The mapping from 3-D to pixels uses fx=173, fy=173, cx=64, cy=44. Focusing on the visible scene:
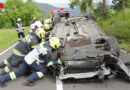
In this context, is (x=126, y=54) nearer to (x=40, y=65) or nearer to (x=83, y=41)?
(x=83, y=41)

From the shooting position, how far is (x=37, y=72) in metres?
4.79

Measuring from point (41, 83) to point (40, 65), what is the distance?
0.52 metres

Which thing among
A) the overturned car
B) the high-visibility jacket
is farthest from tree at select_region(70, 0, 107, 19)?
the high-visibility jacket

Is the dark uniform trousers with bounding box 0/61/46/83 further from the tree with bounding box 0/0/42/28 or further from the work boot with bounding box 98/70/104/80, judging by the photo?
the tree with bounding box 0/0/42/28

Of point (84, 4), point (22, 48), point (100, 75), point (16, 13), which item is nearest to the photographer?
point (100, 75)

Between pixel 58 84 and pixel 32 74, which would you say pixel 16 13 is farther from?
pixel 58 84

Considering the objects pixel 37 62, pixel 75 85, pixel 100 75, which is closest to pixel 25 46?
pixel 37 62

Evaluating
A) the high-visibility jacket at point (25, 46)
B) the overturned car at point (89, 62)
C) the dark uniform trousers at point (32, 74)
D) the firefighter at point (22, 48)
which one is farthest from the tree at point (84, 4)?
the dark uniform trousers at point (32, 74)

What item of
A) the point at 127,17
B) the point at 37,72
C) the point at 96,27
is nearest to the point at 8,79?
the point at 37,72

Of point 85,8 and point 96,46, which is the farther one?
point 85,8

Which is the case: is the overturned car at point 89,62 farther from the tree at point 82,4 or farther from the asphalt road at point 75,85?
the tree at point 82,4

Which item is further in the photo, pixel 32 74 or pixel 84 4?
pixel 84 4

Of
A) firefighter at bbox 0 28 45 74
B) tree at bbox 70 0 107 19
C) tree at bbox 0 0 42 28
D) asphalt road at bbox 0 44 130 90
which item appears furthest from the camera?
tree at bbox 0 0 42 28

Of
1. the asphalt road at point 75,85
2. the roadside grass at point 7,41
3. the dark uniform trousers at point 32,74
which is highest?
the dark uniform trousers at point 32,74
